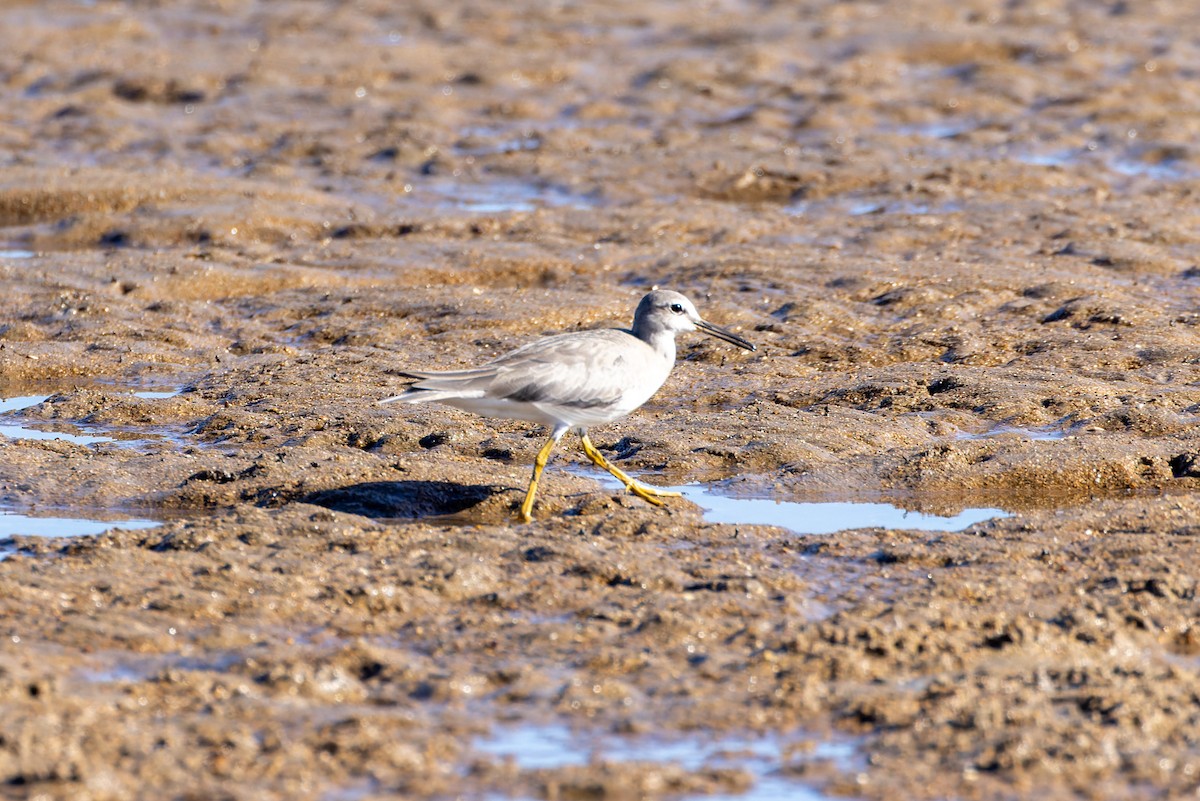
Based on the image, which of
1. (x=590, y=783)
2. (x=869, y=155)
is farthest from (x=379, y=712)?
(x=869, y=155)

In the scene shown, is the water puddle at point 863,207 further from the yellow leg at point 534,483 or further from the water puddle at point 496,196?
the yellow leg at point 534,483

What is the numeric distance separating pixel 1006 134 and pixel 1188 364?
7.98 m

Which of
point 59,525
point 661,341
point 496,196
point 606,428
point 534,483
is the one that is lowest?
point 496,196

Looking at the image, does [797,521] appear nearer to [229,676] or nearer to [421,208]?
[229,676]

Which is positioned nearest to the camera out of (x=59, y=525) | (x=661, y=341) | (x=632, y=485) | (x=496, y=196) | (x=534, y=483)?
(x=59, y=525)

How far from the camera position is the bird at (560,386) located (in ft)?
25.0

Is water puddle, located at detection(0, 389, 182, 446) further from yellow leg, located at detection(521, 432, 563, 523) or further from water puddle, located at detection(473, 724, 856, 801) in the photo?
water puddle, located at detection(473, 724, 856, 801)

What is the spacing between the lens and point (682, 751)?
5.19 metres

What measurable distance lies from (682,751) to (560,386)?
2836 millimetres

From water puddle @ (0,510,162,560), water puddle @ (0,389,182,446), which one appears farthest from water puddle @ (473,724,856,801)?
water puddle @ (0,389,182,446)

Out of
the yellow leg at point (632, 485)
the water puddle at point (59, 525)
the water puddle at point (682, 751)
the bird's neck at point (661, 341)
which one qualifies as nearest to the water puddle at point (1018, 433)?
the bird's neck at point (661, 341)

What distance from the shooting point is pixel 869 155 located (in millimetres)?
16469

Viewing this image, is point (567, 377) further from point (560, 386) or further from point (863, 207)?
point (863, 207)

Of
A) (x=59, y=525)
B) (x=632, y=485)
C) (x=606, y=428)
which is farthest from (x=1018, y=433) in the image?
(x=59, y=525)
